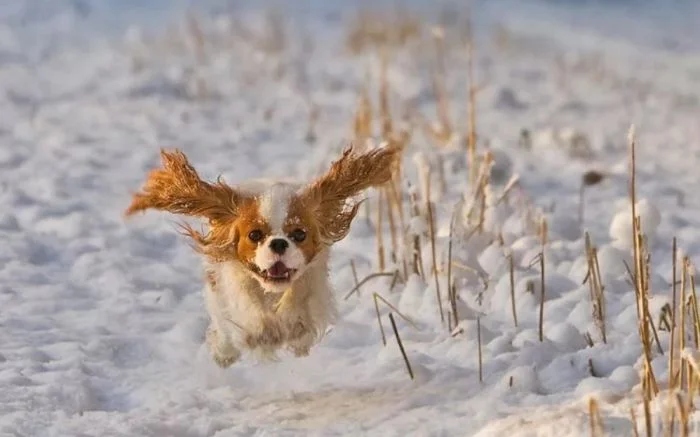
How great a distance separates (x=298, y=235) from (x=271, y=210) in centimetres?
9

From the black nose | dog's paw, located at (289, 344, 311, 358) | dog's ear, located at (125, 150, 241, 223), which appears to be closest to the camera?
the black nose

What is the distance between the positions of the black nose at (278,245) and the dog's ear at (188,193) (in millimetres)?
219

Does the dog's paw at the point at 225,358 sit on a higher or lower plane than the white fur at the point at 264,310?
lower

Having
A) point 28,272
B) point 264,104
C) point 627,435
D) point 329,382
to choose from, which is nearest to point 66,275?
point 28,272

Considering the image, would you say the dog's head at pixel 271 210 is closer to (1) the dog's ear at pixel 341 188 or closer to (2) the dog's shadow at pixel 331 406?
(1) the dog's ear at pixel 341 188

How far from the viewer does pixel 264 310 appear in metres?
2.75

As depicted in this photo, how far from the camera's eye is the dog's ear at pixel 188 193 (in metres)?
2.69

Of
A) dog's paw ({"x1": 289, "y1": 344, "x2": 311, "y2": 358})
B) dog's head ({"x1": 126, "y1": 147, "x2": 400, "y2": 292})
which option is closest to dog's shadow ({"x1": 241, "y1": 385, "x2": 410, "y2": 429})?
dog's paw ({"x1": 289, "y1": 344, "x2": 311, "y2": 358})

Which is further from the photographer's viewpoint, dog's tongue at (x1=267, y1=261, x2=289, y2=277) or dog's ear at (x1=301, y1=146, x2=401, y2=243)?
dog's ear at (x1=301, y1=146, x2=401, y2=243)

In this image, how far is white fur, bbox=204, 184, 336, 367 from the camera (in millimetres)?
2730

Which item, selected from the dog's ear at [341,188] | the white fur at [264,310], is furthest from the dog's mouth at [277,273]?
the dog's ear at [341,188]

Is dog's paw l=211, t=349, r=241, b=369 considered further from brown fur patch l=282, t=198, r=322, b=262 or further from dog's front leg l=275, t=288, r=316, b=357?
brown fur patch l=282, t=198, r=322, b=262

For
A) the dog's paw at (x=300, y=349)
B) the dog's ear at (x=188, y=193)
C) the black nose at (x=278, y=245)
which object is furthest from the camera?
the dog's paw at (x=300, y=349)

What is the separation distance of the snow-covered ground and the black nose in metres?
0.41
